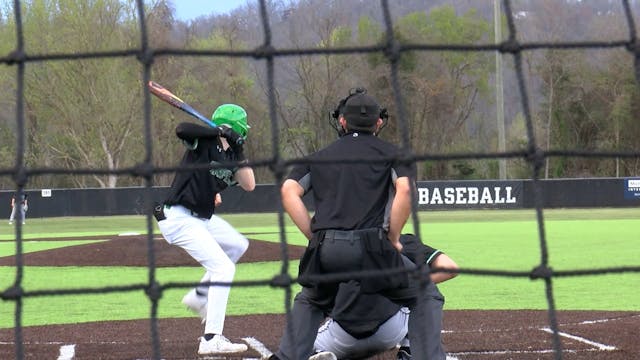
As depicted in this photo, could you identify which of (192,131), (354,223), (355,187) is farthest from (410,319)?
(192,131)

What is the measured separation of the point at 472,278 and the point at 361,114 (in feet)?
21.3

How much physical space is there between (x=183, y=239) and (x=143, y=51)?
2.98 meters

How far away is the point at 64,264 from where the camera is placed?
13.6 metres

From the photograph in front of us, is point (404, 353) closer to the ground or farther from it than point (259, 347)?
farther from it

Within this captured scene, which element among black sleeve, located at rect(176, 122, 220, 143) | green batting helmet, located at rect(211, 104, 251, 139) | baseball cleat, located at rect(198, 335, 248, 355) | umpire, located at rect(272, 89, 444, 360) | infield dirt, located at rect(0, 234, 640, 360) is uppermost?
green batting helmet, located at rect(211, 104, 251, 139)

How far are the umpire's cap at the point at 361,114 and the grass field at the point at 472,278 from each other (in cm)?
163

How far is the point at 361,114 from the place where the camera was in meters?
4.97

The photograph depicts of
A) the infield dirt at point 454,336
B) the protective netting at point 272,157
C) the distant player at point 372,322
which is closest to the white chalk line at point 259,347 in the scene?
the infield dirt at point 454,336

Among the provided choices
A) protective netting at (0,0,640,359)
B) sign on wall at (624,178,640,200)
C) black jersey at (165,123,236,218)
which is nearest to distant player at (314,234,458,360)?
protective netting at (0,0,640,359)

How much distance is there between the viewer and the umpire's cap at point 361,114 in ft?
16.3

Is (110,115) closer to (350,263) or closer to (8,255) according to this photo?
(8,255)

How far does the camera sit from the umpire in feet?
15.7

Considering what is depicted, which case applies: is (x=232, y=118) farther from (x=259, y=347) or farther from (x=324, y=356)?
(x=324, y=356)

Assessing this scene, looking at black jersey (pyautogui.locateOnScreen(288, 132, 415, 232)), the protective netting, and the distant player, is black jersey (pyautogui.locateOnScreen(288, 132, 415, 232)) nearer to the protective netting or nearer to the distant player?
the distant player
